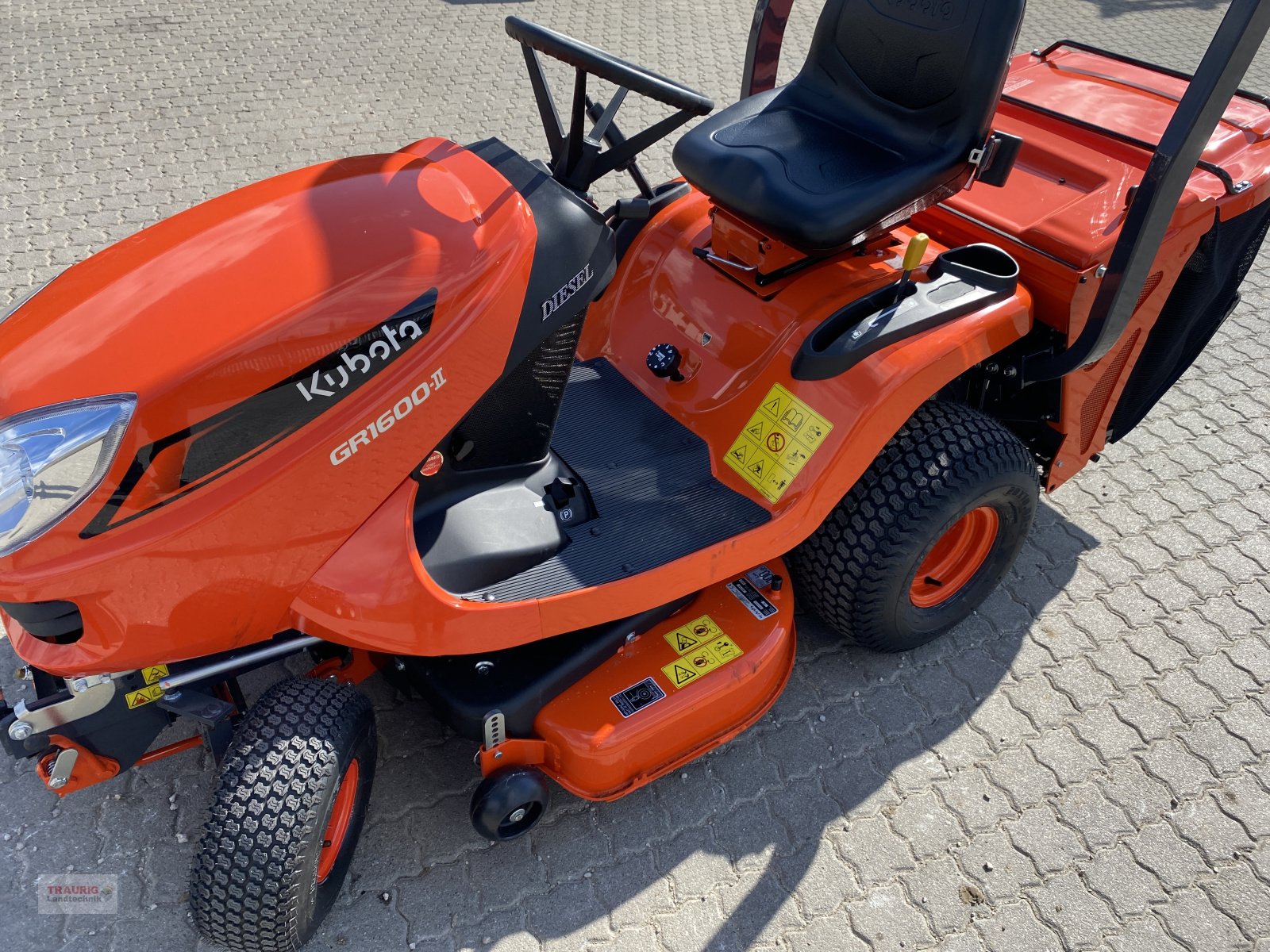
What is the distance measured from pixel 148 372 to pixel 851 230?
1.41 meters

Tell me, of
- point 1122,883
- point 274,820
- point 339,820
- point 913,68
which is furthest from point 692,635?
point 913,68

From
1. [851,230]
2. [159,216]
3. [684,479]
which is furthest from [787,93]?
[159,216]

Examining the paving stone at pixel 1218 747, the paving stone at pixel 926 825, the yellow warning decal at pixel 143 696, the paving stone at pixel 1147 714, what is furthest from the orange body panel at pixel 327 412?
the paving stone at pixel 1218 747

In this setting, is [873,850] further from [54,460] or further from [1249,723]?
[54,460]

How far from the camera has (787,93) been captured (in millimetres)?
2455

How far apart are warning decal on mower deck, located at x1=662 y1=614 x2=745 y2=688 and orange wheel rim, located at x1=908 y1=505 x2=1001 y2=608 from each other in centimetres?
62

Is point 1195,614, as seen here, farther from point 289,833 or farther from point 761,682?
point 289,833

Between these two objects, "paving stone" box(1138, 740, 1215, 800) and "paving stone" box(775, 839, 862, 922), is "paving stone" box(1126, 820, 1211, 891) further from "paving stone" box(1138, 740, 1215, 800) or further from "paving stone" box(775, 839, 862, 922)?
"paving stone" box(775, 839, 862, 922)

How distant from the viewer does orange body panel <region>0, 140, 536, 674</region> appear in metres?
1.40

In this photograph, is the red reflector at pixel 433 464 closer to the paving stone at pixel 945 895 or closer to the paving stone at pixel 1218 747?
the paving stone at pixel 945 895

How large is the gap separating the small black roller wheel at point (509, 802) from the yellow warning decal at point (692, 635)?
1.29 feet

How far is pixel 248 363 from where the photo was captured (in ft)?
4.68

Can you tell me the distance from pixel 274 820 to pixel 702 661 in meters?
0.89

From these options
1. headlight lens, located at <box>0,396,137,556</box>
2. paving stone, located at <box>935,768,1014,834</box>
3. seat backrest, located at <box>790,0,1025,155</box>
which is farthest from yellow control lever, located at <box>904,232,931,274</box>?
headlight lens, located at <box>0,396,137,556</box>
